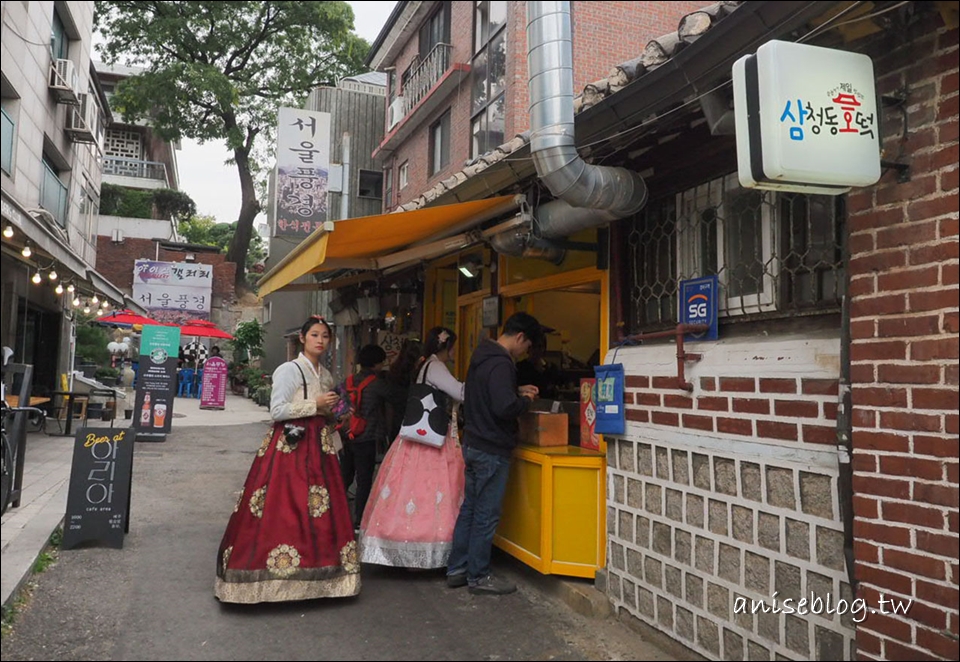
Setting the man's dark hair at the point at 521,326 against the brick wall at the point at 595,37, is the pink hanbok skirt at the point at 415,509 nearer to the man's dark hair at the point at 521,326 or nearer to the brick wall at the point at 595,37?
the man's dark hair at the point at 521,326

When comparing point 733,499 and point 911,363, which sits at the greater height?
point 911,363

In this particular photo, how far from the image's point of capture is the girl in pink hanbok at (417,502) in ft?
17.2

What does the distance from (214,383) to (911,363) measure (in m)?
20.9

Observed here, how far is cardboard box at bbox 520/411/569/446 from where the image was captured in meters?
5.14

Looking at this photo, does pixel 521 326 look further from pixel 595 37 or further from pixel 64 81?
pixel 64 81

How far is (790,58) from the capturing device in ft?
8.74

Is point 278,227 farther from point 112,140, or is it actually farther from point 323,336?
point 112,140

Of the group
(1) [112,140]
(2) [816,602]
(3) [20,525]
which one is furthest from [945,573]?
(1) [112,140]

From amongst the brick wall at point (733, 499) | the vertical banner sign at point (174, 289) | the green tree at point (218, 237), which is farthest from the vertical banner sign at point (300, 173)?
the green tree at point (218, 237)

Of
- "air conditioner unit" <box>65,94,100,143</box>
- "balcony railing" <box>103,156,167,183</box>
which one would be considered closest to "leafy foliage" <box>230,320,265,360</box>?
"air conditioner unit" <box>65,94,100,143</box>

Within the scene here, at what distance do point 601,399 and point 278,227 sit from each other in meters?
8.87

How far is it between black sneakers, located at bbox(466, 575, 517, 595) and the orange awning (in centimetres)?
246

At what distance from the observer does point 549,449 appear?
16.8ft

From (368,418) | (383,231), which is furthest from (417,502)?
(383,231)
